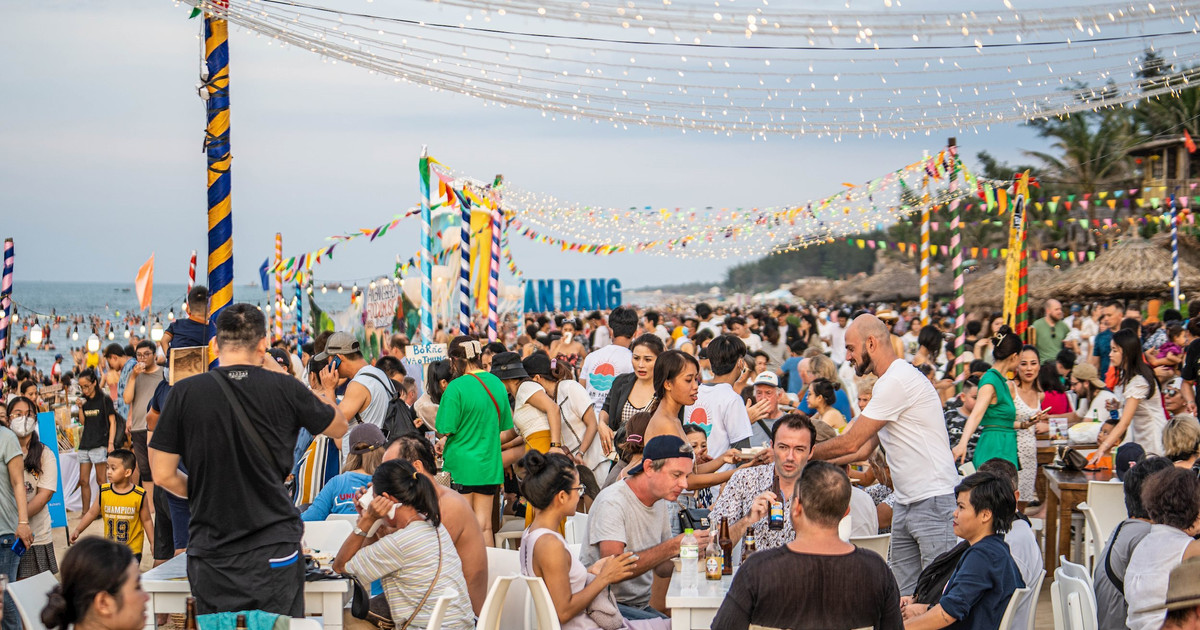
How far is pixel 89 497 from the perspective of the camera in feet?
32.4

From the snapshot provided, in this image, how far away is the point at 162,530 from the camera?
24.7ft

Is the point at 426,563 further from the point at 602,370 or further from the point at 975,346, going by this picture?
the point at 975,346

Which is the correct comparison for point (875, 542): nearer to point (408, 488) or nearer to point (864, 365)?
point (864, 365)

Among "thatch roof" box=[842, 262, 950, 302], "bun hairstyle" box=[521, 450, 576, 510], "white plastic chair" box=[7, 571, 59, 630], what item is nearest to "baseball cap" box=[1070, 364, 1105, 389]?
"bun hairstyle" box=[521, 450, 576, 510]

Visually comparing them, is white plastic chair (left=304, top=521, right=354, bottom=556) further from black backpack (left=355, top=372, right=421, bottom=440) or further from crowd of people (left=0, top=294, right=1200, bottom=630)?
black backpack (left=355, top=372, right=421, bottom=440)

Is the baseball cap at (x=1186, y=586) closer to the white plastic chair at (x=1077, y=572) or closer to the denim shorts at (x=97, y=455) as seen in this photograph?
the white plastic chair at (x=1077, y=572)

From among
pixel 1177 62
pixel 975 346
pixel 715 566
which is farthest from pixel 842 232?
pixel 715 566

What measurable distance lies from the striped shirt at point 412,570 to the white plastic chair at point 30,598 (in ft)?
3.90

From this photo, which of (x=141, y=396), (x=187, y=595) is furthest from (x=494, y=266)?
(x=187, y=595)

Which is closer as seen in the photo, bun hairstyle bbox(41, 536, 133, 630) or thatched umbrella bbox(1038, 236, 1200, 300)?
Answer: bun hairstyle bbox(41, 536, 133, 630)

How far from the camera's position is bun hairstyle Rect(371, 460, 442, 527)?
4.47 metres

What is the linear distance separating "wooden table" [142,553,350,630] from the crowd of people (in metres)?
0.18

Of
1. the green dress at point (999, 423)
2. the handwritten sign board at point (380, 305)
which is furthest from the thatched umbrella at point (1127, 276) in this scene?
the green dress at point (999, 423)

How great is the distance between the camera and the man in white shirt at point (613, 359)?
27.6 feet
